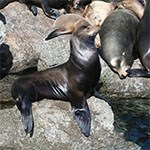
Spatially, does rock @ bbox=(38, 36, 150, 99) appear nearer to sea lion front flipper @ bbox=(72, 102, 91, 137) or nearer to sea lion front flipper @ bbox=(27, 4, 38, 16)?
sea lion front flipper @ bbox=(27, 4, 38, 16)

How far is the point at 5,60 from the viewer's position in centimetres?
849

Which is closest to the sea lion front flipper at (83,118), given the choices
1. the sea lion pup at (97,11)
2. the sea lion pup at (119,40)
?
the sea lion pup at (119,40)

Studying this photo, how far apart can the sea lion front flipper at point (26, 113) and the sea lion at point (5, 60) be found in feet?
5.47

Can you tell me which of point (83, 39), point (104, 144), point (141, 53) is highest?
point (83, 39)

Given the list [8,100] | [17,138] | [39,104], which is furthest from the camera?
[8,100]

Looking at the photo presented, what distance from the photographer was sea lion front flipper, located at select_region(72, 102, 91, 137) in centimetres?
647

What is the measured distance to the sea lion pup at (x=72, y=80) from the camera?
693 cm

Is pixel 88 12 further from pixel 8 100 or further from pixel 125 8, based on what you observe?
pixel 8 100

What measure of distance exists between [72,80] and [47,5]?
3428 millimetres

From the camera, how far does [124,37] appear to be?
912 centimetres

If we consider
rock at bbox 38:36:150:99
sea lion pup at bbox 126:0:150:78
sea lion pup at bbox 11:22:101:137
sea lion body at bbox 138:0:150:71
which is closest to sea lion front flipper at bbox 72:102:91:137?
sea lion pup at bbox 11:22:101:137

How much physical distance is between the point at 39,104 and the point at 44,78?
452mm

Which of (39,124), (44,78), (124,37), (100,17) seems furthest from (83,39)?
(100,17)

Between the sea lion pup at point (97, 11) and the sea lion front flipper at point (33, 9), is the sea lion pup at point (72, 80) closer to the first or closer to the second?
the sea lion pup at point (97, 11)
